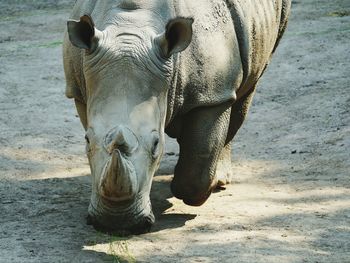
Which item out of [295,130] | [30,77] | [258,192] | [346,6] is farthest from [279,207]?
Result: [346,6]

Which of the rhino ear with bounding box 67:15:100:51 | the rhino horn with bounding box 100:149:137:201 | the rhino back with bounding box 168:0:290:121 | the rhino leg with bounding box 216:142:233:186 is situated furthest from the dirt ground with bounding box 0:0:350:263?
the rhino ear with bounding box 67:15:100:51

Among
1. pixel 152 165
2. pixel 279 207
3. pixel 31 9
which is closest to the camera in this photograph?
pixel 152 165

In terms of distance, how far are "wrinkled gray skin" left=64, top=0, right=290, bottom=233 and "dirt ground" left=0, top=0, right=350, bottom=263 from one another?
1.00 ft

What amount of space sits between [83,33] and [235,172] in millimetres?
2839

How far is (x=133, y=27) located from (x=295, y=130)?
3.76 meters

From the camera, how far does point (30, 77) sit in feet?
36.2

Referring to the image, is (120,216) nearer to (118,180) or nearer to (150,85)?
(118,180)

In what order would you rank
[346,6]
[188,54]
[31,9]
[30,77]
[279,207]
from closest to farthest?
[188,54] < [279,207] < [30,77] < [346,6] < [31,9]

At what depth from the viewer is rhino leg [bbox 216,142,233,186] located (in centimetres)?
769

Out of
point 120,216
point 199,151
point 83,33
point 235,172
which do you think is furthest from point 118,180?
point 235,172

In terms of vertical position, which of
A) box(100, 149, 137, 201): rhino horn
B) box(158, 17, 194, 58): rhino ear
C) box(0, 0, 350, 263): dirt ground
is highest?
box(158, 17, 194, 58): rhino ear

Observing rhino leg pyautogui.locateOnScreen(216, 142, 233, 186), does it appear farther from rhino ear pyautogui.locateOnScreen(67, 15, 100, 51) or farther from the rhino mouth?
rhino ear pyautogui.locateOnScreen(67, 15, 100, 51)

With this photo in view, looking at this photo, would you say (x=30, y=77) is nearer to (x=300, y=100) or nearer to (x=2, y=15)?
(x=300, y=100)

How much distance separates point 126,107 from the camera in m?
5.57
